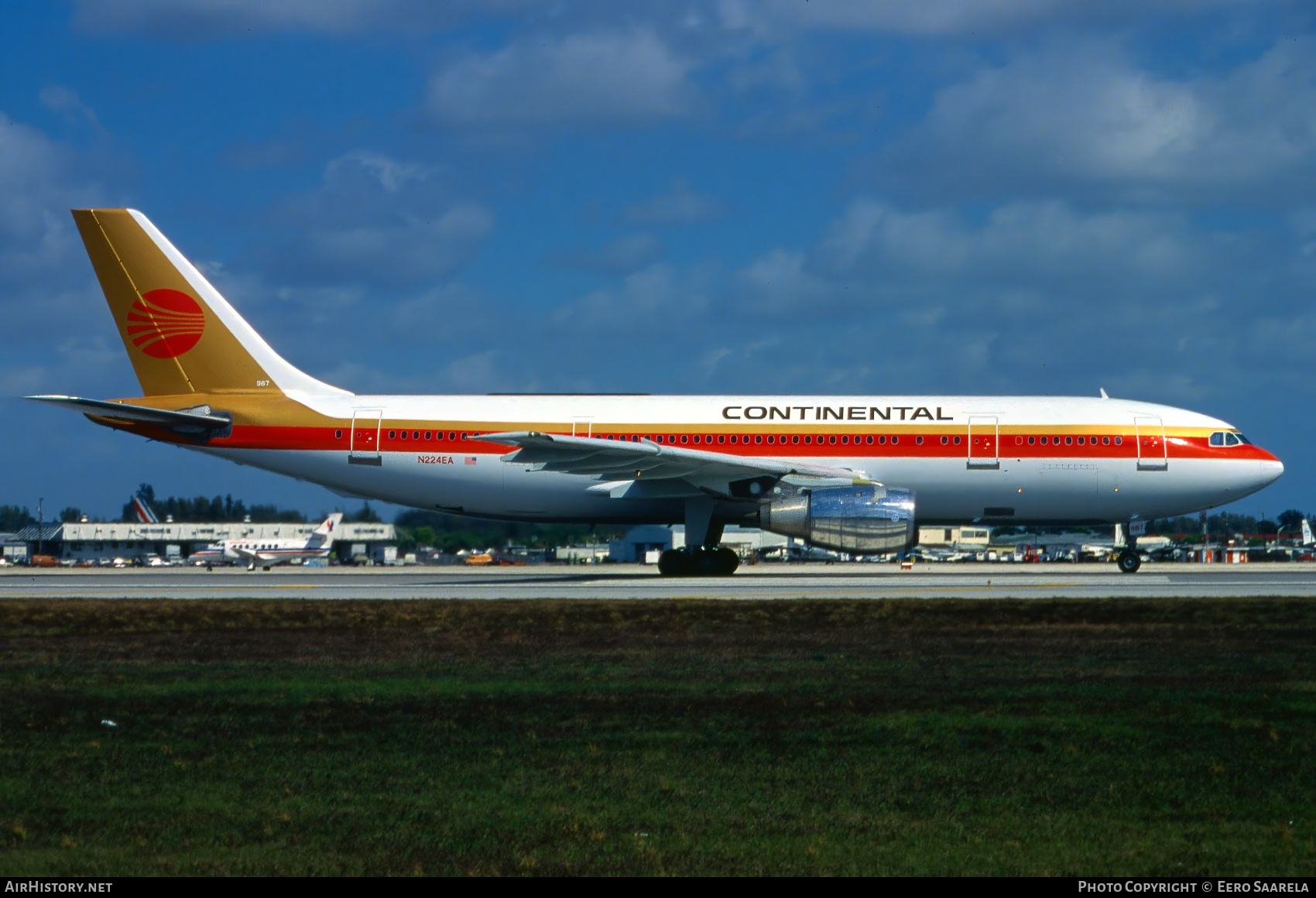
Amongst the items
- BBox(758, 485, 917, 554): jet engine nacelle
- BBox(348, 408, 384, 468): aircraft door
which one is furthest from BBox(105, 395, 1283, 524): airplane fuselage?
BBox(758, 485, 917, 554): jet engine nacelle

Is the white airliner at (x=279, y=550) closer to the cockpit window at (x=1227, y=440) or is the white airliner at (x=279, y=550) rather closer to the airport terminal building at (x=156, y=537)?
the airport terminal building at (x=156, y=537)

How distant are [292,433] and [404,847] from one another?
25.3 metres

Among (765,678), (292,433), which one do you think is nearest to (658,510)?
(292,433)

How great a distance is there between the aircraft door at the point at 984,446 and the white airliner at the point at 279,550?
56140mm

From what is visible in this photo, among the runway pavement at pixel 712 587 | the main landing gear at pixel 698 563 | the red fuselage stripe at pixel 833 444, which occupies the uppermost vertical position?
the red fuselage stripe at pixel 833 444

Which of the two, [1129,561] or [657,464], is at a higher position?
[657,464]

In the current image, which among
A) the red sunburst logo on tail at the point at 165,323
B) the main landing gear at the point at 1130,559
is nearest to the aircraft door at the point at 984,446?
the main landing gear at the point at 1130,559

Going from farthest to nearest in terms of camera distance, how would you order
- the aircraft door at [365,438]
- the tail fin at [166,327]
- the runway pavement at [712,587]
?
the tail fin at [166,327] < the aircraft door at [365,438] < the runway pavement at [712,587]

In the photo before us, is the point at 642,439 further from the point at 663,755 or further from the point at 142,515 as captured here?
the point at 142,515

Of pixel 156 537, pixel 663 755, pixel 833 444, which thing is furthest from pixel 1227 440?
pixel 156 537

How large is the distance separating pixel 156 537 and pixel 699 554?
87.3 meters

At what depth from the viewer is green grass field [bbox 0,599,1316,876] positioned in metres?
5.72

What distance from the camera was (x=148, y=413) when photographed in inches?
1145

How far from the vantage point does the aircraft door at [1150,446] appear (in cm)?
2916
